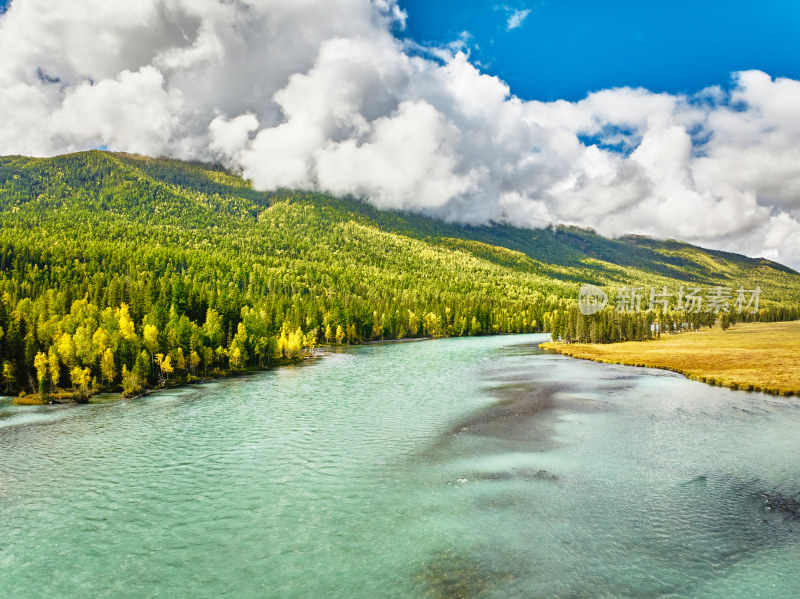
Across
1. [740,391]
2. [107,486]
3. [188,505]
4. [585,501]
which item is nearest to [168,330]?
[107,486]

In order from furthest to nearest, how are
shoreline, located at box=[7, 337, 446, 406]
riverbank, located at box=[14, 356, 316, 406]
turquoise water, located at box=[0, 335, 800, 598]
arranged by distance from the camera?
riverbank, located at box=[14, 356, 316, 406] → shoreline, located at box=[7, 337, 446, 406] → turquoise water, located at box=[0, 335, 800, 598]

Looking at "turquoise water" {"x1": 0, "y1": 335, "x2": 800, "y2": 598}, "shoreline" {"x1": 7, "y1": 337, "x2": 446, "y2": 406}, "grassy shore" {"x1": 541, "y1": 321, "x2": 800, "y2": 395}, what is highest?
"grassy shore" {"x1": 541, "y1": 321, "x2": 800, "y2": 395}

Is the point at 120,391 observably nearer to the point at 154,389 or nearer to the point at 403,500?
the point at 154,389

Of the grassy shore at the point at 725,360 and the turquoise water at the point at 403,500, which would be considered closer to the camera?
the turquoise water at the point at 403,500

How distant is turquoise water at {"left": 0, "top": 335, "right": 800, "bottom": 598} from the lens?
23844 mm

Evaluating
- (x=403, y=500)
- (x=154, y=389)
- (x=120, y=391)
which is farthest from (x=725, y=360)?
(x=120, y=391)

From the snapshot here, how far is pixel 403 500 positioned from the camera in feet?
A: 109

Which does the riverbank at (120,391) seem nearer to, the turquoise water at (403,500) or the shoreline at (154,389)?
the shoreline at (154,389)

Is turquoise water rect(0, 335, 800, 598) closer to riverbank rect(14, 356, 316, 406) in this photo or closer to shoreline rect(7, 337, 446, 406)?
shoreline rect(7, 337, 446, 406)

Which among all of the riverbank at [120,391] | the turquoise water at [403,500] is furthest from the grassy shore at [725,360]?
the riverbank at [120,391]

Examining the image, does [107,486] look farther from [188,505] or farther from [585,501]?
[585,501]

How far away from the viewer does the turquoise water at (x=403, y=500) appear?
78.2ft

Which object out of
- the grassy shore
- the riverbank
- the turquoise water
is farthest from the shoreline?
the grassy shore

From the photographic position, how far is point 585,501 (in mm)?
32625
